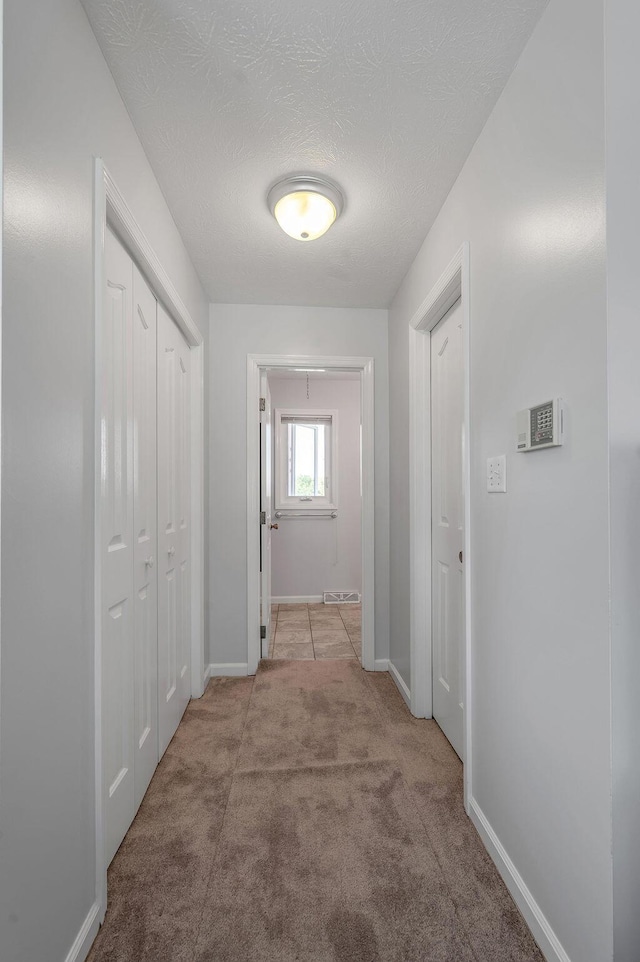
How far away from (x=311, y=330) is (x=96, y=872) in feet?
9.21

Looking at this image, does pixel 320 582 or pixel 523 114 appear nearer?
pixel 523 114

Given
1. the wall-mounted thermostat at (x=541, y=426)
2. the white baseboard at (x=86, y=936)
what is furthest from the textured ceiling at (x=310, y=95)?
the white baseboard at (x=86, y=936)

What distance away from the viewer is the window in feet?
16.6

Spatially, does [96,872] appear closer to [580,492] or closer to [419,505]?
[580,492]

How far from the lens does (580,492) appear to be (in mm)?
1059

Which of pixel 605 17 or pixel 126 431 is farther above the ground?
pixel 605 17

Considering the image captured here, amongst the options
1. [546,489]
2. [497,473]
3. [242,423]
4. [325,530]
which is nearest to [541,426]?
[546,489]

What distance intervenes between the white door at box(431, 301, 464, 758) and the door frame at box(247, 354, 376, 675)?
27.1 inches

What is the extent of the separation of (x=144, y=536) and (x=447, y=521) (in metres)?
1.37

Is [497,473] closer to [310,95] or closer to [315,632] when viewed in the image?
[310,95]

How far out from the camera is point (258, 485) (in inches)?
124

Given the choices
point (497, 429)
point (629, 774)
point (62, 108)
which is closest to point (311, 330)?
point (497, 429)

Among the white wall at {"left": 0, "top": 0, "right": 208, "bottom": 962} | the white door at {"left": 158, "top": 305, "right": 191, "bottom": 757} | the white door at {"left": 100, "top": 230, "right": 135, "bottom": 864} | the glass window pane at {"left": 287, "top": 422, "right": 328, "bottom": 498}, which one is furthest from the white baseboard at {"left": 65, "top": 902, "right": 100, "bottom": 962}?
the glass window pane at {"left": 287, "top": 422, "right": 328, "bottom": 498}

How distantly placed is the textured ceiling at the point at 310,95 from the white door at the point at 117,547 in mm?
509
